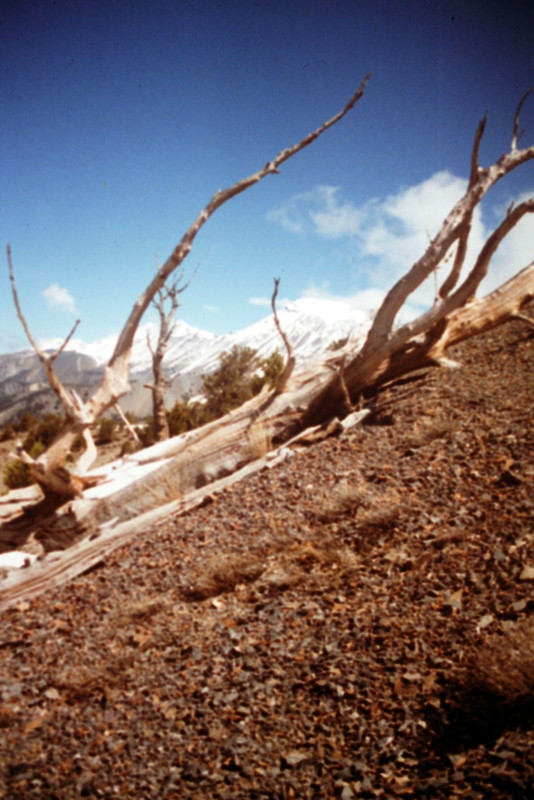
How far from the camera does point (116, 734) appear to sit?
2.26m

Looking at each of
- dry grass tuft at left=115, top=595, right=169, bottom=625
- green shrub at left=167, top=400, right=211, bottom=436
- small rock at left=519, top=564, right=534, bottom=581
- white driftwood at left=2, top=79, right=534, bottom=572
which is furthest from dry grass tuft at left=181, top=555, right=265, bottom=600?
green shrub at left=167, top=400, right=211, bottom=436

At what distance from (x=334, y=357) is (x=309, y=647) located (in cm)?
445

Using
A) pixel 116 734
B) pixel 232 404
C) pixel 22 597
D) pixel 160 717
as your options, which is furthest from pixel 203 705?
pixel 232 404

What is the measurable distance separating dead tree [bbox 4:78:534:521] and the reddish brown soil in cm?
130

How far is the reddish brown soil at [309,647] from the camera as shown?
1857mm

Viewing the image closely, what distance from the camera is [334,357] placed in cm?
627

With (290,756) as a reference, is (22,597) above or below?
above

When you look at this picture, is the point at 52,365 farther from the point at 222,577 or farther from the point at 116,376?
the point at 222,577

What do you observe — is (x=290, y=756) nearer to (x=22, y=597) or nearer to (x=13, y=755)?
(x=13, y=755)

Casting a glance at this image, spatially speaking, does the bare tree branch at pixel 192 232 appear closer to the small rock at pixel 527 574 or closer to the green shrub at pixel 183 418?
the small rock at pixel 527 574

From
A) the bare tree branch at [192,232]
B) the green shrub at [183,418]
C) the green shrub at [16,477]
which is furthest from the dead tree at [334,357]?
the green shrub at [183,418]

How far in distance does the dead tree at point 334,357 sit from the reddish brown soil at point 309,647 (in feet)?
4.25

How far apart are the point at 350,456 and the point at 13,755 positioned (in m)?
3.62

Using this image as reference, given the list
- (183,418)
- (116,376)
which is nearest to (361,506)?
(116,376)
